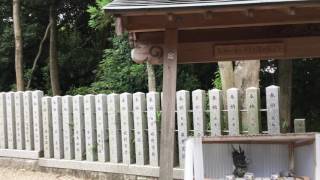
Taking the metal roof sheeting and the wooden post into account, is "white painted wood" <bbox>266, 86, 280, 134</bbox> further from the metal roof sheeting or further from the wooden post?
the metal roof sheeting

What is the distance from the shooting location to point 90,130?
1012 centimetres

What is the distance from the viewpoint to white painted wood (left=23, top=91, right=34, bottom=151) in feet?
36.7

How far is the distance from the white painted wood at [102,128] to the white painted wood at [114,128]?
0.17m

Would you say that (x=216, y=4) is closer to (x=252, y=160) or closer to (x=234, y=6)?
(x=234, y=6)

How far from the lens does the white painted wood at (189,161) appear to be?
589cm

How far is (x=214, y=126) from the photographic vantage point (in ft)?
27.7

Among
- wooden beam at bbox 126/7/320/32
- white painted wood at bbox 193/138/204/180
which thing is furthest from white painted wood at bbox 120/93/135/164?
wooden beam at bbox 126/7/320/32

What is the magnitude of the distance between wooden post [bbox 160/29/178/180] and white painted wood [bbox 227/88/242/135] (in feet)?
8.50

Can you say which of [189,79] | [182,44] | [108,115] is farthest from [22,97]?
[182,44]

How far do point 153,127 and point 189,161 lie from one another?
3.21m

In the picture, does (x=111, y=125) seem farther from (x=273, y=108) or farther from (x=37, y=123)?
(x=273, y=108)

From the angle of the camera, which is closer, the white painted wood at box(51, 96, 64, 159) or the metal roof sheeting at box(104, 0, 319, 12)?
the metal roof sheeting at box(104, 0, 319, 12)

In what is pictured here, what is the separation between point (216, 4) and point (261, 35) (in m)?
1.36

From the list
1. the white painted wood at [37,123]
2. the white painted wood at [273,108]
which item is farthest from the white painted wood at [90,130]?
the white painted wood at [273,108]
